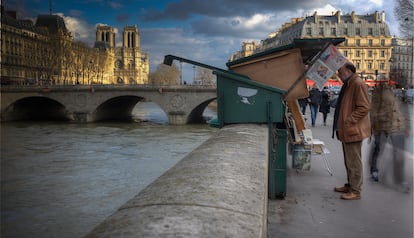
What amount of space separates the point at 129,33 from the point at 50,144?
4943 inches

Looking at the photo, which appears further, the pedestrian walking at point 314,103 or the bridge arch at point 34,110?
the bridge arch at point 34,110

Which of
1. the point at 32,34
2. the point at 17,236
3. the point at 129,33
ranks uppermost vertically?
the point at 129,33

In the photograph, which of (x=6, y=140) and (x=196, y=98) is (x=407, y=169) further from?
(x=196, y=98)

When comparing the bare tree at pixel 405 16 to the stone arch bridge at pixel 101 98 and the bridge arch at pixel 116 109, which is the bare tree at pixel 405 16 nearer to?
the stone arch bridge at pixel 101 98

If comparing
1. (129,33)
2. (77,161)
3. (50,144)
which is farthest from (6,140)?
(129,33)

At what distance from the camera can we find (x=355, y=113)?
4602 millimetres

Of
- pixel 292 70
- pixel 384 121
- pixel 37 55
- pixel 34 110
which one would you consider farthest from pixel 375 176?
pixel 37 55

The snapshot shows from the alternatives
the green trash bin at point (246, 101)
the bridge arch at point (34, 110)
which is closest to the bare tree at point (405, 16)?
the green trash bin at point (246, 101)

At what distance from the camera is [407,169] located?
6879mm

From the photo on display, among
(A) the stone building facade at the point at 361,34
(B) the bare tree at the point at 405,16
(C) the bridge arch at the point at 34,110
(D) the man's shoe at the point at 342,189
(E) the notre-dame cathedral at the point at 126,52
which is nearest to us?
(D) the man's shoe at the point at 342,189

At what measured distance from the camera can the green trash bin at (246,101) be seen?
479 centimetres

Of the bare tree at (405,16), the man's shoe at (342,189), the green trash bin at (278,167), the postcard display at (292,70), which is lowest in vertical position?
the man's shoe at (342,189)

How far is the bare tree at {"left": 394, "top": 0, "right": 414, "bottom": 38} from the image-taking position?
25.1 m

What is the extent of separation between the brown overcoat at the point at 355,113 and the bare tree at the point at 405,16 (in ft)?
75.4
